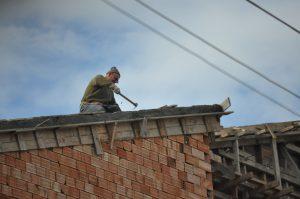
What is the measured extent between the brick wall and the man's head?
79.0 inches

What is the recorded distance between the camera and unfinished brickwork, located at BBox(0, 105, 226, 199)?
699 inches

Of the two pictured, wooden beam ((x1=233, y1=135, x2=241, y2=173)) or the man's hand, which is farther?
wooden beam ((x1=233, y1=135, x2=241, y2=173))

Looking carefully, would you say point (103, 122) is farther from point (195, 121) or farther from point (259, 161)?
point (259, 161)

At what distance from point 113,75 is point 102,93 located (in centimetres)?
48

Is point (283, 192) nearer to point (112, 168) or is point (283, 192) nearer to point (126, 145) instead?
point (126, 145)

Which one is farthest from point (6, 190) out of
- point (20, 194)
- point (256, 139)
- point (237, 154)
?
point (256, 139)

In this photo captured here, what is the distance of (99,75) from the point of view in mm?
20625

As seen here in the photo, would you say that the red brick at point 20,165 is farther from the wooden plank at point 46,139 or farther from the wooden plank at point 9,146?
the wooden plank at point 46,139

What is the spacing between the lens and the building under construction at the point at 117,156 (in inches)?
699

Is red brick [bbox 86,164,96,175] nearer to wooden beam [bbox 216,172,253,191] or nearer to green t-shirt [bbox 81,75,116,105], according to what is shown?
green t-shirt [bbox 81,75,116,105]

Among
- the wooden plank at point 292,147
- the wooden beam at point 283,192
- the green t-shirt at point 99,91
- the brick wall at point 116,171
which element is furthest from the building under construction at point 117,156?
the wooden plank at point 292,147

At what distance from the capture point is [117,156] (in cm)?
1881

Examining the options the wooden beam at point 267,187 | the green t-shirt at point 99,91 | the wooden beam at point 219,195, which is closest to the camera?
the green t-shirt at point 99,91

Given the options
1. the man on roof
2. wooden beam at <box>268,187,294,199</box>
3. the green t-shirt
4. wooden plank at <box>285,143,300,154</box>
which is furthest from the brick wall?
wooden plank at <box>285,143,300,154</box>
